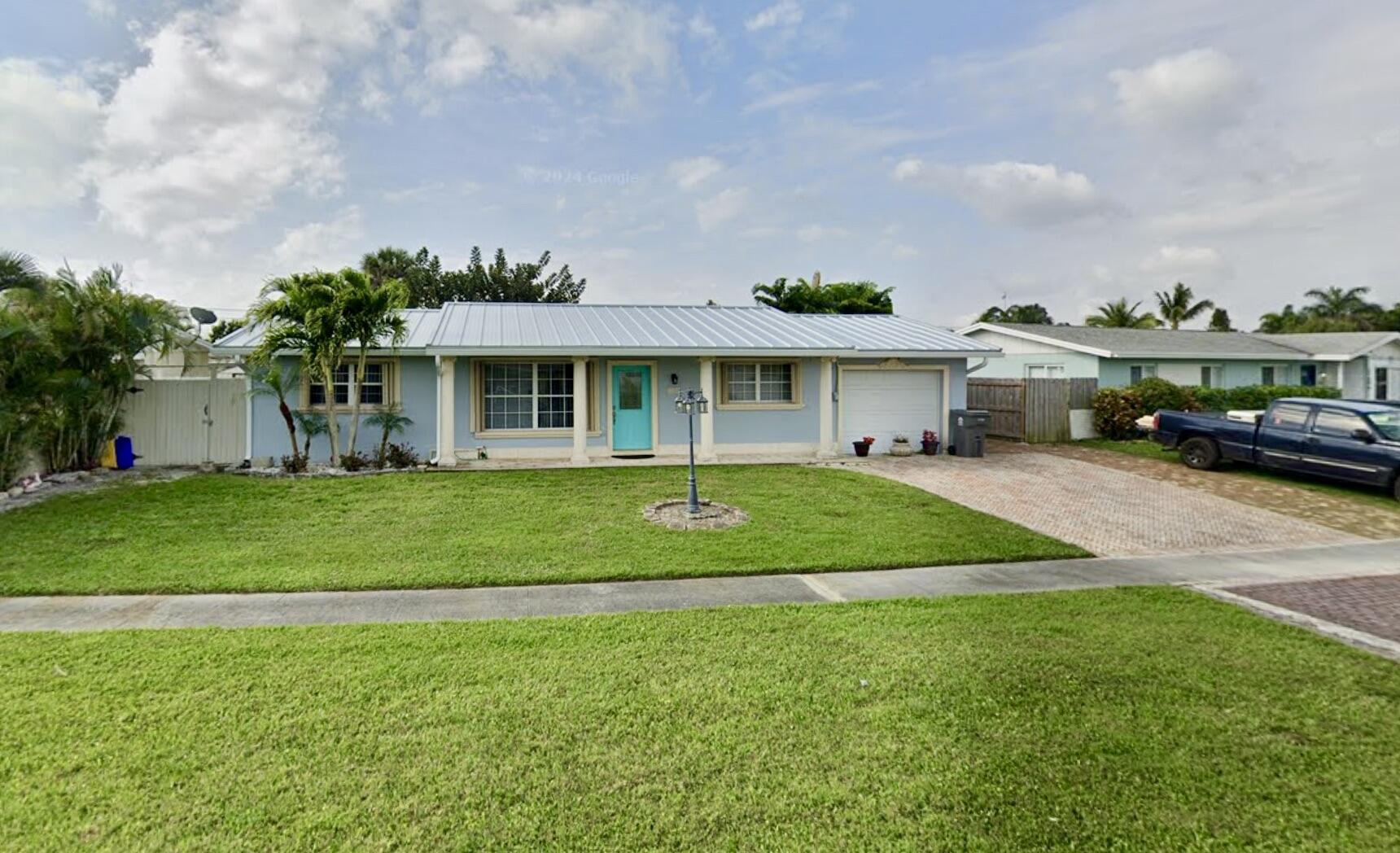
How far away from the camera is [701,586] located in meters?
6.21

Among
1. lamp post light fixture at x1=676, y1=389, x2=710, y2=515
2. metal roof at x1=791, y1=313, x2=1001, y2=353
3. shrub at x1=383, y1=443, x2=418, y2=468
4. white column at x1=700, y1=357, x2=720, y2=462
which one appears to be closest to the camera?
lamp post light fixture at x1=676, y1=389, x2=710, y2=515

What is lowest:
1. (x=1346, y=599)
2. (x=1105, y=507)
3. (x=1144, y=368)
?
(x=1346, y=599)

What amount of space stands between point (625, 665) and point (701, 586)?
6.65 feet

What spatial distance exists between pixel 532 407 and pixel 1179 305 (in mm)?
45696

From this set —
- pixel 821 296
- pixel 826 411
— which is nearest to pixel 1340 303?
pixel 821 296

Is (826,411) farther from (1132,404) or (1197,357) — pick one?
(1197,357)

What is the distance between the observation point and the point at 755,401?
14.4 m

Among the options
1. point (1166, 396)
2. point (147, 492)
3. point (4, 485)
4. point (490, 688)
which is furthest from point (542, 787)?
point (1166, 396)

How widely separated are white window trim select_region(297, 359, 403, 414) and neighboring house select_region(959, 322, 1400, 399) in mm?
20669

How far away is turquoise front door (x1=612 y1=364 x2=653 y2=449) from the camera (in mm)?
13906

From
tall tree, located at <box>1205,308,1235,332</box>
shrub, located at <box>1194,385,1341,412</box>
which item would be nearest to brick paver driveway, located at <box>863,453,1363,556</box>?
shrub, located at <box>1194,385,1341,412</box>

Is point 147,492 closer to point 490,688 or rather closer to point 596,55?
point 490,688

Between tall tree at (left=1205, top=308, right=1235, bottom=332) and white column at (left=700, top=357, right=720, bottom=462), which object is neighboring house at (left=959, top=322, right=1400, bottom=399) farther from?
tall tree at (left=1205, top=308, right=1235, bottom=332)

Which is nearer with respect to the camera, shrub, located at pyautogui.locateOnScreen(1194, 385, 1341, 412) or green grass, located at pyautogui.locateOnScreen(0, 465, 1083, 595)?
green grass, located at pyautogui.locateOnScreen(0, 465, 1083, 595)
